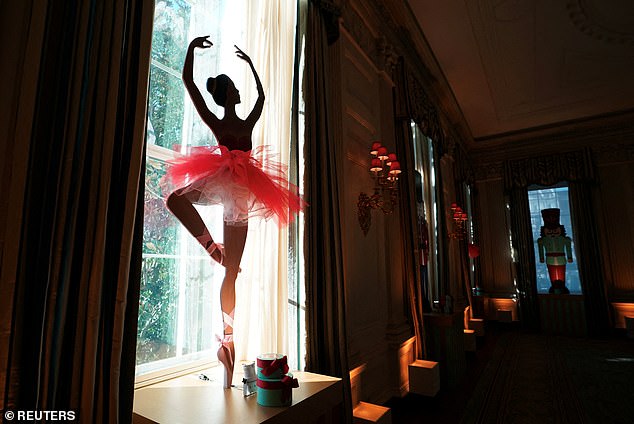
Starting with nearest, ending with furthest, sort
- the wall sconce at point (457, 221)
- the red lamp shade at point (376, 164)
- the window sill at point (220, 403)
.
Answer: the window sill at point (220, 403) → the red lamp shade at point (376, 164) → the wall sconce at point (457, 221)

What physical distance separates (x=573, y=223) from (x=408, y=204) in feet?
18.3

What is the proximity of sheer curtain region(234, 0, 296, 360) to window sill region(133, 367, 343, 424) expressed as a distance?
316 mm

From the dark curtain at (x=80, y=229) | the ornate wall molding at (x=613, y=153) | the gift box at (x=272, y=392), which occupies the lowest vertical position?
the gift box at (x=272, y=392)

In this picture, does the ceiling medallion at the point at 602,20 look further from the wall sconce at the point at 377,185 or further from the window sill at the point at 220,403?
the window sill at the point at 220,403

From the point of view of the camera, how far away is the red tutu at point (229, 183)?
1.35m

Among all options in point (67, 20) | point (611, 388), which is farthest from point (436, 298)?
point (67, 20)

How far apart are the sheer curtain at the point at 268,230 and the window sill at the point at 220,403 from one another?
316 mm

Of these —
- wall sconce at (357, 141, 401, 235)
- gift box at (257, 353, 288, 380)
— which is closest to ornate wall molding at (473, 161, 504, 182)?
wall sconce at (357, 141, 401, 235)

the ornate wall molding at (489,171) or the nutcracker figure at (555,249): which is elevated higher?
the ornate wall molding at (489,171)

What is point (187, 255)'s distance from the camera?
1736mm

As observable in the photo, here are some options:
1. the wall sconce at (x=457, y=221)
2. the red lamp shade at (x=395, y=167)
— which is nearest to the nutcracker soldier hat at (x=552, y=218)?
the wall sconce at (x=457, y=221)

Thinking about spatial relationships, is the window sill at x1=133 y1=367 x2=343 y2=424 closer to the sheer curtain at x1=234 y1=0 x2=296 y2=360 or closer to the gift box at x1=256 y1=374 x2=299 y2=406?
the gift box at x1=256 y1=374 x2=299 y2=406

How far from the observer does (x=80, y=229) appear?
109 centimetres

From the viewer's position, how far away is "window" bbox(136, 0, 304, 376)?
5.22 ft
